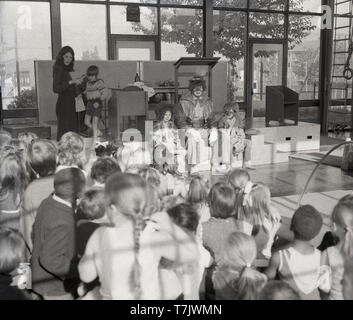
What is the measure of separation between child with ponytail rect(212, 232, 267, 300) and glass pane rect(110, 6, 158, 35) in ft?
30.6

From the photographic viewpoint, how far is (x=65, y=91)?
25.4 feet

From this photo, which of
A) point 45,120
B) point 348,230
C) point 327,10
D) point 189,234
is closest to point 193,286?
point 189,234

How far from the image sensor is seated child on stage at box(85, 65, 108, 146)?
326 inches

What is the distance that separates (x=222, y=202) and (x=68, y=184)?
93 cm

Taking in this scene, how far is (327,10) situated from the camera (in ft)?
43.0

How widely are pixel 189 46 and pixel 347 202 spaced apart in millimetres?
9399

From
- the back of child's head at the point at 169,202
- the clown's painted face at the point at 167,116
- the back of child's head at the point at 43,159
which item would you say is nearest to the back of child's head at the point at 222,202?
the back of child's head at the point at 169,202

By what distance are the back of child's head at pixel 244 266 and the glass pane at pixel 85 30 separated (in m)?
8.91

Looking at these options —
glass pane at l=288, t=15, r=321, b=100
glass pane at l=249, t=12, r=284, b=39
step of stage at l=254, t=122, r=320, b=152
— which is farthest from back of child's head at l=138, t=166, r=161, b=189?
glass pane at l=288, t=15, r=321, b=100

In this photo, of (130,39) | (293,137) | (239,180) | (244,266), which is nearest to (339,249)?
(244,266)

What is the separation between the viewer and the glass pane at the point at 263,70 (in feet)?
41.0

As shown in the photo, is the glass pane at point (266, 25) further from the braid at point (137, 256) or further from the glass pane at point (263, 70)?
the braid at point (137, 256)

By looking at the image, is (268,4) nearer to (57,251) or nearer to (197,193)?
(197,193)
